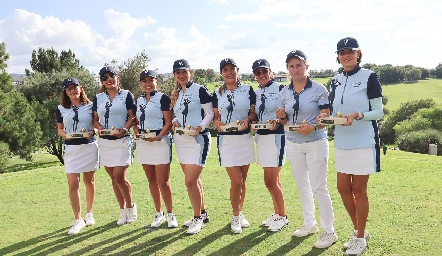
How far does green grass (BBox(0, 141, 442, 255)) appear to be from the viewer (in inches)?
202

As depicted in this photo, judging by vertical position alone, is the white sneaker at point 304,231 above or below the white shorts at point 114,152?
below

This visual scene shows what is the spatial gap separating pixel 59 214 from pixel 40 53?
54266 millimetres

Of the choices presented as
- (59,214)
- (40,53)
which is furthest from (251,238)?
(40,53)

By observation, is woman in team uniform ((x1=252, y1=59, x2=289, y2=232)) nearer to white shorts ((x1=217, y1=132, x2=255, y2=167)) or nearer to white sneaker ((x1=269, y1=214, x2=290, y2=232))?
white sneaker ((x1=269, y1=214, x2=290, y2=232))

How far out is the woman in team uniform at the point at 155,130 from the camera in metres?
5.94

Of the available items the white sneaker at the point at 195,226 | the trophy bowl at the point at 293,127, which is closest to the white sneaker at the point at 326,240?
the trophy bowl at the point at 293,127

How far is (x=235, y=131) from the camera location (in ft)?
18.4

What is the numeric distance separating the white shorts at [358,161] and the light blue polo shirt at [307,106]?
0.50 metres

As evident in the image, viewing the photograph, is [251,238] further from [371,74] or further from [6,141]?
[6,141]

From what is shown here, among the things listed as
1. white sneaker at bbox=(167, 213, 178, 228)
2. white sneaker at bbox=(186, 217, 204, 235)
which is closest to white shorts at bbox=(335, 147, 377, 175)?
white sneaker at bbox=(186, 217, 204, 235)

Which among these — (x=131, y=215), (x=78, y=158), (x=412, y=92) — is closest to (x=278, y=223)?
(x=131, y=215)

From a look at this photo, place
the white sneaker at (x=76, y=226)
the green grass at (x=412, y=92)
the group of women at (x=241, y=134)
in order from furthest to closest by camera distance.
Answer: the green grass at (x=412, y=92) < the white sneaker at (x=76, y=226) < the group of women at (x=241, y=134)

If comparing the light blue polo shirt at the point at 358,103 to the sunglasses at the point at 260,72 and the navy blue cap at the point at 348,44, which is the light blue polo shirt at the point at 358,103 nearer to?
the navy blue cap at the point at 348,44

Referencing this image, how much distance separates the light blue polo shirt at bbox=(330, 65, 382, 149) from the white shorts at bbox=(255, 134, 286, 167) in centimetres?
100
